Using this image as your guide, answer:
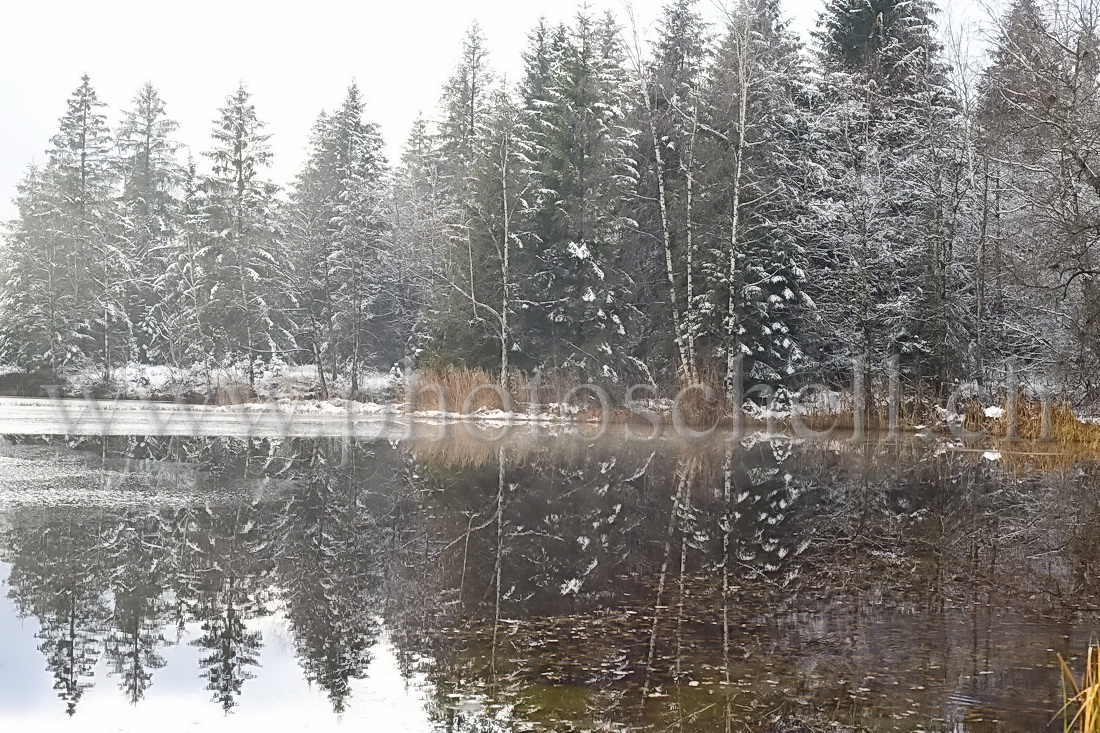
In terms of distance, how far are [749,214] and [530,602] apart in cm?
2303

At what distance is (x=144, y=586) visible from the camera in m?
7.71

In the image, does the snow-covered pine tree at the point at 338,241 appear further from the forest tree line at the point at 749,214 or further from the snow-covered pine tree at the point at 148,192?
the snow-covered pine tree at the point at 148,192

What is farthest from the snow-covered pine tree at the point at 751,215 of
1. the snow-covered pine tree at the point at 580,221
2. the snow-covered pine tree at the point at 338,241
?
the snow-covered pine tree at the point at 338,241

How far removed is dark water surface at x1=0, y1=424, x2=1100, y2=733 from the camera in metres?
5.34

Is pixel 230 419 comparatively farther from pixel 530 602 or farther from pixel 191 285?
pixel 530 602

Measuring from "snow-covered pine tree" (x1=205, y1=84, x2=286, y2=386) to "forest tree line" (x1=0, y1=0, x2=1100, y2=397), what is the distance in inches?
4.9

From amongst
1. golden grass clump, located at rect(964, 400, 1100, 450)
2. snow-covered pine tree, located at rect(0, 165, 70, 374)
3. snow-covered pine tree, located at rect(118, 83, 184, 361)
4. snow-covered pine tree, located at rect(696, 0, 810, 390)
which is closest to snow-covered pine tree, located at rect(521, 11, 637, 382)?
snow-covered pine tree, located at rect(696, 0, 810, 390)

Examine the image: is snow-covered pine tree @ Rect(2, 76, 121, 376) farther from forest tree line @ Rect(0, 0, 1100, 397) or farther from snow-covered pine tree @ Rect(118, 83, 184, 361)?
forest tree line @ Rect(0, 0, 1100, 397)

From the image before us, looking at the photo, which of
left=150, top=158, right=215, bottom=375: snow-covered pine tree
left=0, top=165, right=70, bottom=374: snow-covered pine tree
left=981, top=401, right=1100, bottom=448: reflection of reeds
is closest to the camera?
left=981, top=401, right=1100, bottom=448: reflection of reeds

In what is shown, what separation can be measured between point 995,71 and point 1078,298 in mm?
6199

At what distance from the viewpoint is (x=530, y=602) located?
7609mm

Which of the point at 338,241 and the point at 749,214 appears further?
the point at 338,241

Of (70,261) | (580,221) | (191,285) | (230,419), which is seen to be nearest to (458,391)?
(580,221)

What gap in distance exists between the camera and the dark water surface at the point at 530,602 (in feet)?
17.5
